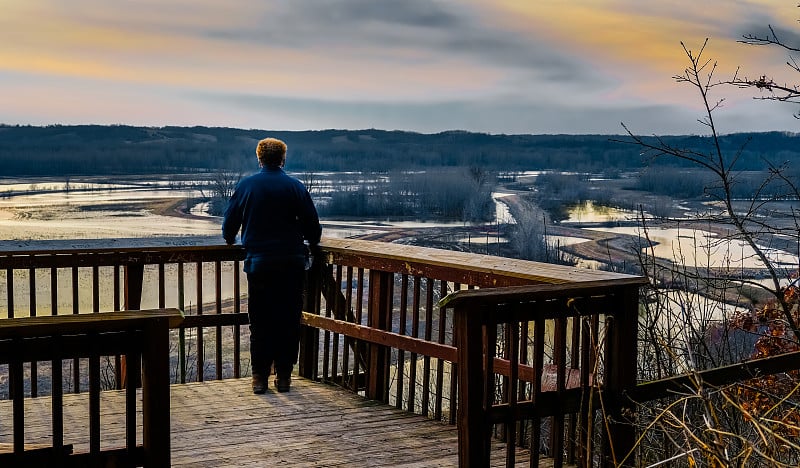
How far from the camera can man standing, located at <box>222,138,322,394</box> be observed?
6.21 metres

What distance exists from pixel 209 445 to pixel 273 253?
61.0 inches

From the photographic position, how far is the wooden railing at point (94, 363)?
3002 millimetres

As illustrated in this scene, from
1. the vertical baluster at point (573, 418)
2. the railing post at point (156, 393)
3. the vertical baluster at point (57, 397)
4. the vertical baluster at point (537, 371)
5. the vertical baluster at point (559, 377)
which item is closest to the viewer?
the vertical baluster at point (57, 397)

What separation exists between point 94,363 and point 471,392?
158 centimetres

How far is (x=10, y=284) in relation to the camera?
20.1ft

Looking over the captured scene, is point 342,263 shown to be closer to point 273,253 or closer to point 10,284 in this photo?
point 273,253

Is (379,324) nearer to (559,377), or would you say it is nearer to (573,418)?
(573,418)

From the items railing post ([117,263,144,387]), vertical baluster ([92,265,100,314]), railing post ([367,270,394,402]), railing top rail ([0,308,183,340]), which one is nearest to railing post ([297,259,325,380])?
railing post ([367,270,394,402])

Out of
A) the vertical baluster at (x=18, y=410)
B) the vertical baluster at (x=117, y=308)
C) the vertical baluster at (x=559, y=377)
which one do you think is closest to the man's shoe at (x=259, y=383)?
the vertical baluster at (x=117, y=308)

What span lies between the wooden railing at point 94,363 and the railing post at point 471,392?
123 cm

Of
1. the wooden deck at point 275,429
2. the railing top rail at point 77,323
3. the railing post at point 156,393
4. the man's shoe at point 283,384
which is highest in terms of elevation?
the railing top rail at point 77,323

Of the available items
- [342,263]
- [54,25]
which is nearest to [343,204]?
[54,25]

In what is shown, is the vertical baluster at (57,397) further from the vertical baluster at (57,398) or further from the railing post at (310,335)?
the railing post at (310,335)

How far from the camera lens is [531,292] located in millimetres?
3967
